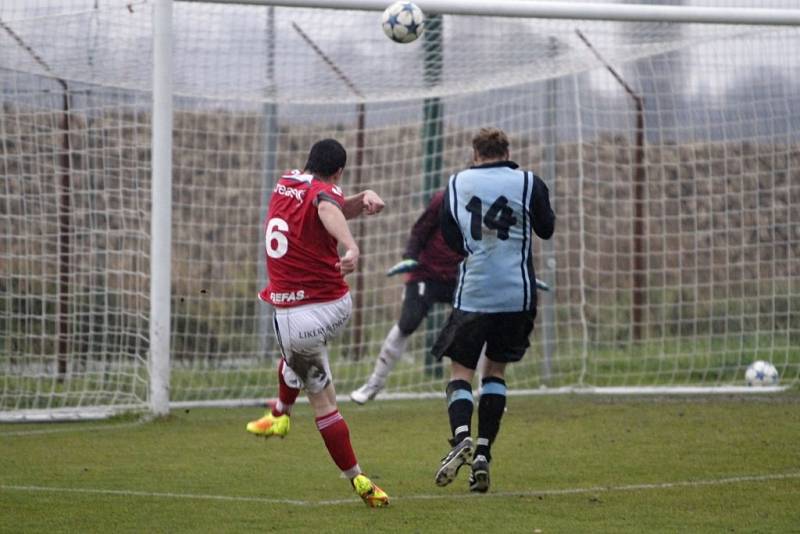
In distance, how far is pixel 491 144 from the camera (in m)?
7.77

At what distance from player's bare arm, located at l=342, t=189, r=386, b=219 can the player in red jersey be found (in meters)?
0.02

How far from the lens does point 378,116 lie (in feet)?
47.7

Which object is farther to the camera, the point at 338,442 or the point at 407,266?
the point at 407,266

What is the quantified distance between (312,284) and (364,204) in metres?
0.57

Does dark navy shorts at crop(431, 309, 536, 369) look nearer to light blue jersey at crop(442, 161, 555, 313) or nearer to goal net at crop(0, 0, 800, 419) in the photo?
light blue jersey at crop(442, 161, 555, 313)

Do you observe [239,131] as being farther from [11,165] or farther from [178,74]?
[11,165]

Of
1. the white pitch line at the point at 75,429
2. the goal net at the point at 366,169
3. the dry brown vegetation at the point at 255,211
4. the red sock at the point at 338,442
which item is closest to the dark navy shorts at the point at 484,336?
→ the red sock at the point at 338,442

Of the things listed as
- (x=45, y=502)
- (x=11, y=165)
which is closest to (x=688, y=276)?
(x=11, y=165)

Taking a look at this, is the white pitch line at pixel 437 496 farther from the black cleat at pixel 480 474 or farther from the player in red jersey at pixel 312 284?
the player in red jersey at pixel 312 284

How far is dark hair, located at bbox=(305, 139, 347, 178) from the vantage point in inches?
284

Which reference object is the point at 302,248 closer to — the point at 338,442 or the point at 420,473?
the point at 338,442

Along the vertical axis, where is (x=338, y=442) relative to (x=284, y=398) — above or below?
below

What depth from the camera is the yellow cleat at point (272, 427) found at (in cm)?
811

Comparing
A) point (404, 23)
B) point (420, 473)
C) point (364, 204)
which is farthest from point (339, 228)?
point (404, 23)
